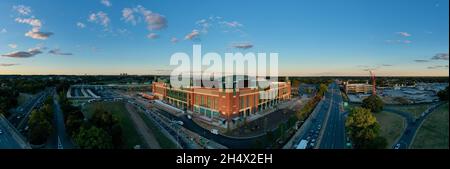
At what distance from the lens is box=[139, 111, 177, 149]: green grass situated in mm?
7121

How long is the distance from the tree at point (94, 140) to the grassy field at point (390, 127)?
27.9 ft

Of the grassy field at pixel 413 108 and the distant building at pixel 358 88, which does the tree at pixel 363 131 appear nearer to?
the grassy field at pixel 413 108

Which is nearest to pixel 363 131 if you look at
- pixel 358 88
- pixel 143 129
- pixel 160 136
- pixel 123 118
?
pixel 160 136

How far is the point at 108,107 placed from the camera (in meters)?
9.93

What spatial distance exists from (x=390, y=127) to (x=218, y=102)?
24.5ft

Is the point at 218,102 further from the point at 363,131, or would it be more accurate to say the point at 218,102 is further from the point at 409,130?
the point at 409,130

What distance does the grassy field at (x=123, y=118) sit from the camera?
7.63m

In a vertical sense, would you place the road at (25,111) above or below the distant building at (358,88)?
below

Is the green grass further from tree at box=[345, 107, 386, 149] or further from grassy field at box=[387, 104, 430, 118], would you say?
grassy field at box=[387, 104, 430, 118]

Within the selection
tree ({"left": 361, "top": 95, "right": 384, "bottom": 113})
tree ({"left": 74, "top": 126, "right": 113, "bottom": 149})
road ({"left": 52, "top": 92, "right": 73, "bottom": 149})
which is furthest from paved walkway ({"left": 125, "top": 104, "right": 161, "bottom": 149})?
tree ({"left": 361, "top": 95, "right": 384, "bottom": 113})

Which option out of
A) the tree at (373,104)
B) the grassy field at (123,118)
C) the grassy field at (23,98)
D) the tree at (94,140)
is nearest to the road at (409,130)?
the tree at (373,104)

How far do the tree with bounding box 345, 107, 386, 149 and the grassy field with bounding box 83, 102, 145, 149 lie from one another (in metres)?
6.48
